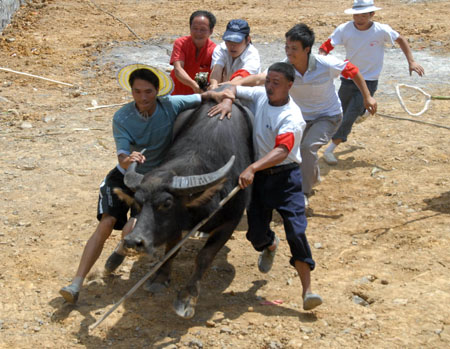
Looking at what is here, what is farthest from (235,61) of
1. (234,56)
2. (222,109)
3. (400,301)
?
(400,301)

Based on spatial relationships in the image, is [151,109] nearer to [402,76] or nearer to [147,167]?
[147,167]

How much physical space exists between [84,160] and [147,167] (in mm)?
2963

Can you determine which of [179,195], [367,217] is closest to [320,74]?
[367,217]

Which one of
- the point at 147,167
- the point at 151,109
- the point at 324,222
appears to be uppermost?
the point at 151,109

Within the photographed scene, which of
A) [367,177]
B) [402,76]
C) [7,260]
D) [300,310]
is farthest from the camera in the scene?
[402,76]

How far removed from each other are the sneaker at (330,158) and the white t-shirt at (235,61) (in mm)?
1933

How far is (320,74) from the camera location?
593 cm

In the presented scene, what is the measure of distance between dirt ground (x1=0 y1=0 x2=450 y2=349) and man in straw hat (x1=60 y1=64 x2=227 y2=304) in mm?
393

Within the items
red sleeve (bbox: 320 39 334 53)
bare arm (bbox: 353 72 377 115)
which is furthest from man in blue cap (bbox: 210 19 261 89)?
red sleeve (bbox: 320 39 334 53)

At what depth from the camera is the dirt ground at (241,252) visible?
A: 4.32 m

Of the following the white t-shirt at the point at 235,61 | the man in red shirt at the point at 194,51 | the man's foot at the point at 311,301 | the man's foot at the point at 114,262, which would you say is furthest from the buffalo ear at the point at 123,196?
the man in red shirt at the point at 194,51

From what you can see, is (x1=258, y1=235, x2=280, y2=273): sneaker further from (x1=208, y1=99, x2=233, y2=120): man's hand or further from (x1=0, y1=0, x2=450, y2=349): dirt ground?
(x1=208, y1=99, x2=233, y2=120): man's hand

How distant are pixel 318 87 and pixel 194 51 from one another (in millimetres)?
1685

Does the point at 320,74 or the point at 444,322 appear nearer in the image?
the point at 444,322
